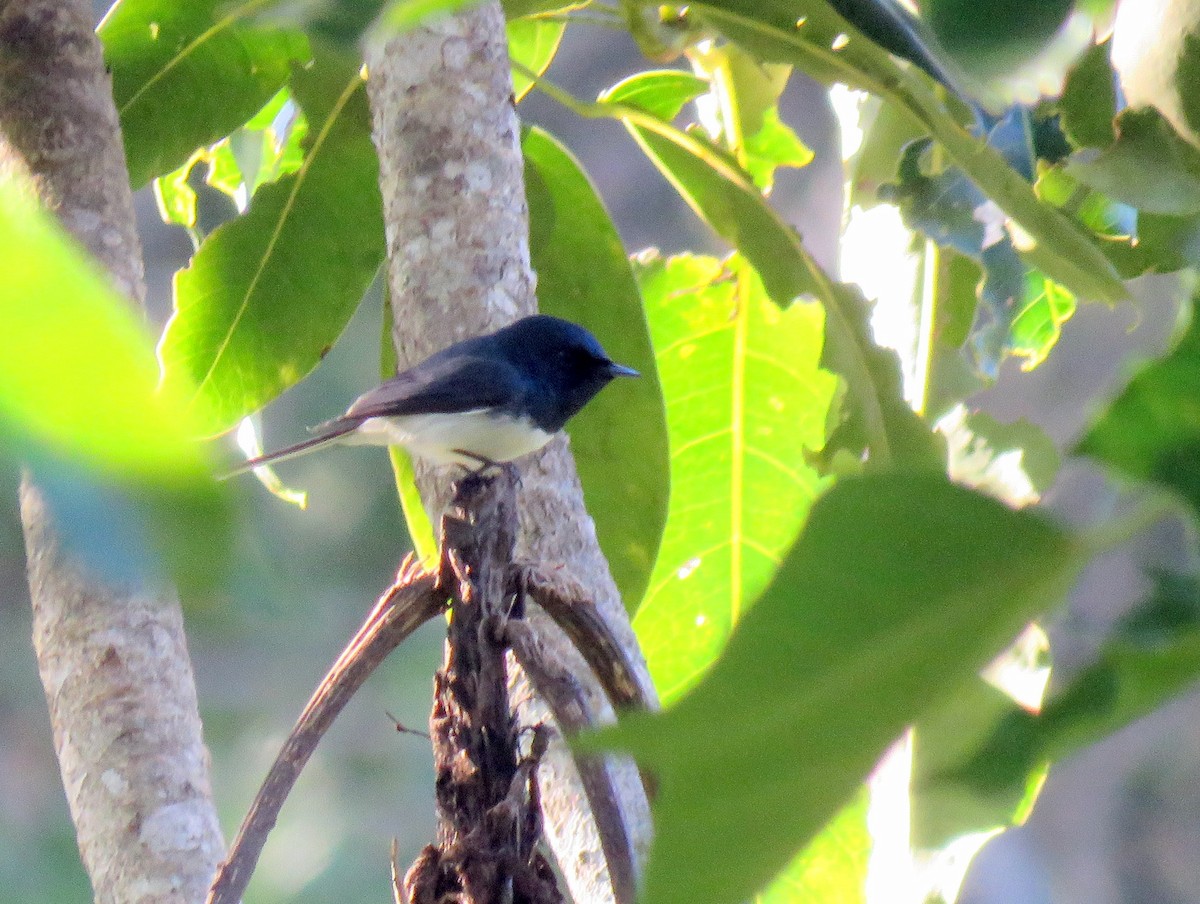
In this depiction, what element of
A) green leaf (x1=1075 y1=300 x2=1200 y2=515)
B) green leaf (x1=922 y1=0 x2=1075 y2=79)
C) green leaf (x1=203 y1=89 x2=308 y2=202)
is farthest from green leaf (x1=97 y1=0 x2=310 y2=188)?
green leaf (x1=1075 y1=300 x2=1200 y2=515)

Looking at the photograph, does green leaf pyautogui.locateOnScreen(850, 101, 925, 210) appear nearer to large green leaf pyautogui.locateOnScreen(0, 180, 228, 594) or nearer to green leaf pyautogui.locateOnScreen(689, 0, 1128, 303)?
green leaf pyautogui.locateOnScreen(689, 0, 1128, 303)

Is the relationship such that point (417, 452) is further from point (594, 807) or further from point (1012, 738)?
point (1012, 738)

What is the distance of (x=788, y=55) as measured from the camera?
1.27 metres

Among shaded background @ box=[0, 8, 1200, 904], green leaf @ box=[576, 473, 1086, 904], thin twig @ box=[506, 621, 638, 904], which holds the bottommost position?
green leaf @ box=[576, 473, 1086, 904]

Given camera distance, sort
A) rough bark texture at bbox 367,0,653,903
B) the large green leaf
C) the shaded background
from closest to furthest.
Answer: the large green leaf → rough bark texture at bbox 367,0,653,903 → the shaded background

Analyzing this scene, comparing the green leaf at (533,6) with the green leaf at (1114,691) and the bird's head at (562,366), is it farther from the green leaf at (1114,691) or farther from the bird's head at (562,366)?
the green leaf at (1114,691)

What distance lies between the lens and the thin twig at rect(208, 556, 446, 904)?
0.82 meters

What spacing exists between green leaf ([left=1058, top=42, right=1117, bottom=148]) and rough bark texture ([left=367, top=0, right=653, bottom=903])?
53 cm

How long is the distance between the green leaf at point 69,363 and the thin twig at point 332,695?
677mm

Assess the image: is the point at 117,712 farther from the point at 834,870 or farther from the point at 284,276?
the point at 834,870

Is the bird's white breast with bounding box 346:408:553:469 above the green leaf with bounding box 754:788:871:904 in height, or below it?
above

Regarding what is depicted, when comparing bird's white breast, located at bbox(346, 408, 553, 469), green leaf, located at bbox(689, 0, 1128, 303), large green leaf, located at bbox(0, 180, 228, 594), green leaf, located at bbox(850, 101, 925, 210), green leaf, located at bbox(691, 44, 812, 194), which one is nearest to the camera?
large green leaf, located at bbox(0, 180, 228, 594)

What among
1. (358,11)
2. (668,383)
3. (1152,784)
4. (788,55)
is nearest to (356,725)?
(1152,784)

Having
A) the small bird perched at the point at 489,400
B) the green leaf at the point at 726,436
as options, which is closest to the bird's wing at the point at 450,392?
the small bird perched at the point at 489,400
